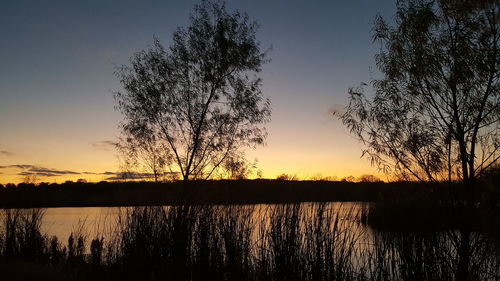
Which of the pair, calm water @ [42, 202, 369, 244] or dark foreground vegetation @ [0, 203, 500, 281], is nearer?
dark foreground vegetation @ [0, 203, 500, 281]

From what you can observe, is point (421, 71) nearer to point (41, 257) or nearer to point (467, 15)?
point (467, 15)

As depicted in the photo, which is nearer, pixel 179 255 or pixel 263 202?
pixel 263 202

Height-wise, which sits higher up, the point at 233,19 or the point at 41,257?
the point at 233,19

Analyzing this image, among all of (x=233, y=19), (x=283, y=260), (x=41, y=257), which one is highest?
(x=233, y=19)

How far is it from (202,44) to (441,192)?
11.2m

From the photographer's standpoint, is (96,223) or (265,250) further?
(96,223)

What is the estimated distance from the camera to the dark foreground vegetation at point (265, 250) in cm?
711

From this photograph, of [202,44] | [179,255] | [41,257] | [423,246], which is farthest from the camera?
[202,44]

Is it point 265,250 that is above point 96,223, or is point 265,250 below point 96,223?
above

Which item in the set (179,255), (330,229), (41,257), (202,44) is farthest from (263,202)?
(202,44)

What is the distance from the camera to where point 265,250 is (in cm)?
812

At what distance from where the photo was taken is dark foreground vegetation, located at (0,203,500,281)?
7113 millimetres

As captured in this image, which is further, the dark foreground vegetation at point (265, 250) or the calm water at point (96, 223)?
the calm water at point (96, 223)

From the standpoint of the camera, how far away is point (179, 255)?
9188 millimetres
